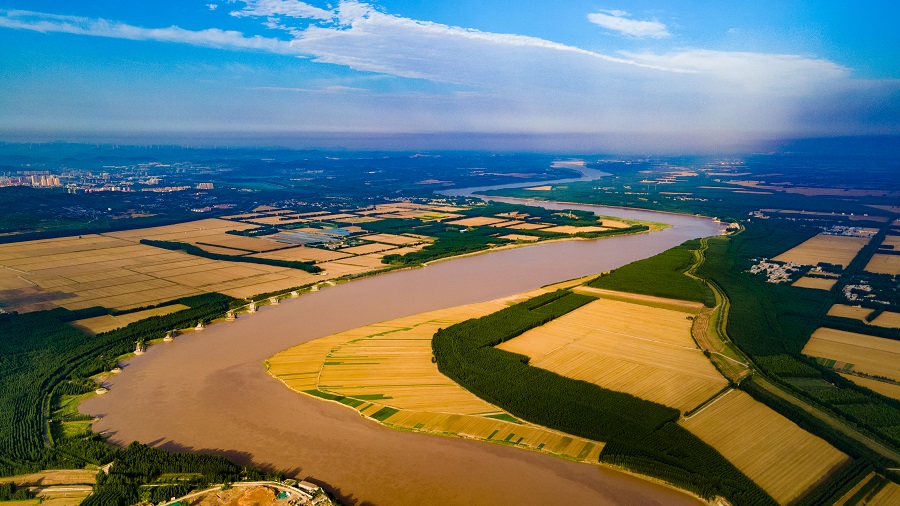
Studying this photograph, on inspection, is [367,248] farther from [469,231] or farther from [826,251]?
[826,251]

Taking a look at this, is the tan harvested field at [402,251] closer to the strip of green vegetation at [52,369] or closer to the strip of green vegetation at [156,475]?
the strip of green vegetation at [52,369]

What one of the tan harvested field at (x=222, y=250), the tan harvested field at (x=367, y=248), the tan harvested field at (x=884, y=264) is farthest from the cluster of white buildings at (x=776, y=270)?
the tan harvested field at (x=222, y=250)

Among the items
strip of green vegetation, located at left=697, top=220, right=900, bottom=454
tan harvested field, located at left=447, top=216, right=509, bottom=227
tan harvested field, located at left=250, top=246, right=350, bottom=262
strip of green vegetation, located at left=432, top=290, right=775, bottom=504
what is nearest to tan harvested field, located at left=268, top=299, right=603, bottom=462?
strip of green vegetation, located at left=432, top=290, right=775, bottom=504

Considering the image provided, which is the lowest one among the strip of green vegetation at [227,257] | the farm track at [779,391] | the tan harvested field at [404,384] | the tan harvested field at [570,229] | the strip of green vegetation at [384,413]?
the strip of green vegetation at [384,413]

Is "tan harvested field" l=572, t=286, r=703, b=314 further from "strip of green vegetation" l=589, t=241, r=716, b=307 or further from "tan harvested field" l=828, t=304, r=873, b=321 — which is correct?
"tan harvested field" l=828, t=304, r=873, b=321

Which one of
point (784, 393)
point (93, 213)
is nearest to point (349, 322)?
point (784, 393)

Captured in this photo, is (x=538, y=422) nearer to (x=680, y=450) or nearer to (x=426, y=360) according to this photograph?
(x=680, y=450)

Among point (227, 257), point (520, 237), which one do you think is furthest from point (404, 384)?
point (520, 237)
